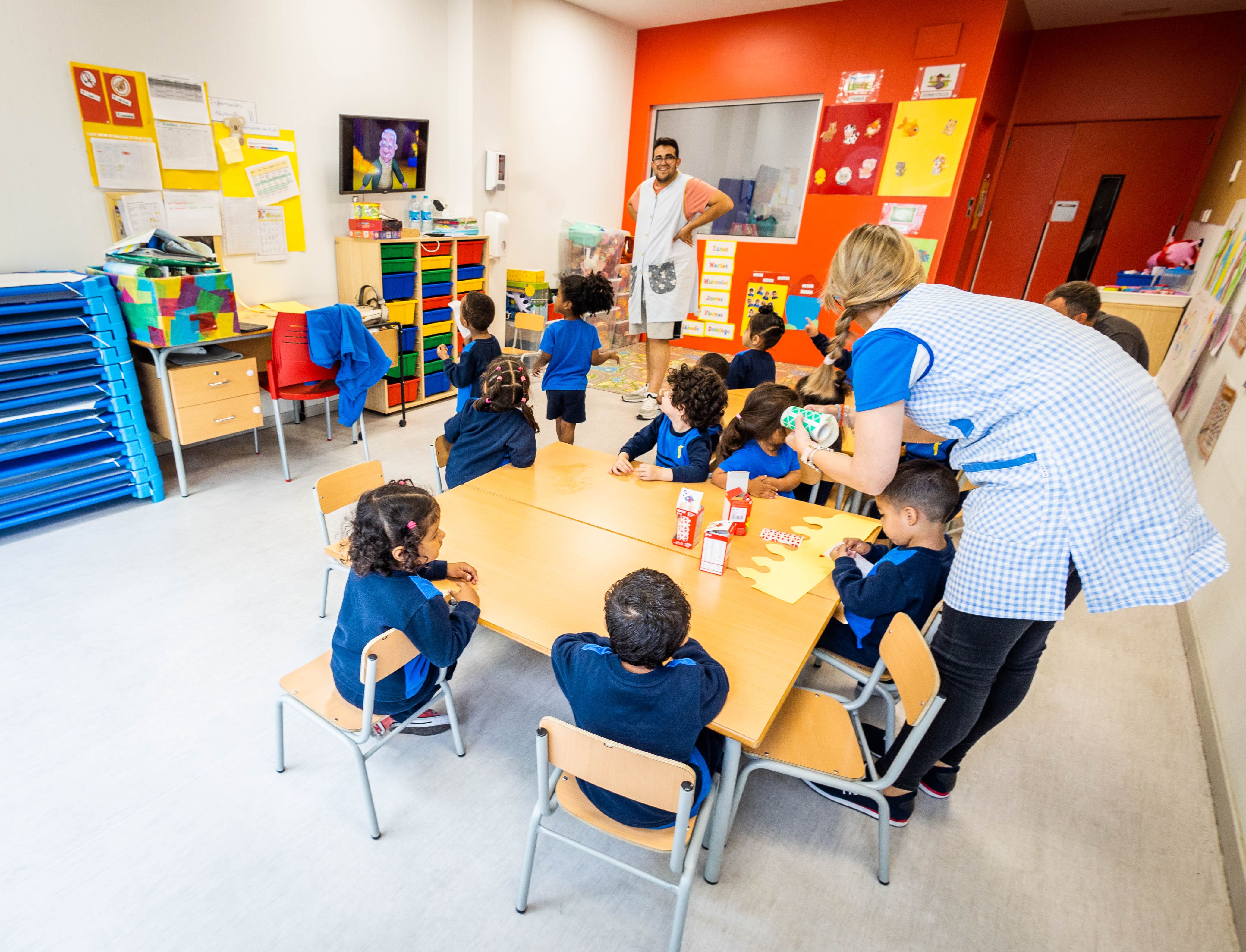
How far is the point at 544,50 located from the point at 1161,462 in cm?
596

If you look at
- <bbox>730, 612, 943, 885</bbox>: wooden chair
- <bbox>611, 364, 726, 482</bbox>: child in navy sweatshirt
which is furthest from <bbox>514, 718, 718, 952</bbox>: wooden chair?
<bbox>611, 364, 726, 482</bbox>: child in navy sweatshirt

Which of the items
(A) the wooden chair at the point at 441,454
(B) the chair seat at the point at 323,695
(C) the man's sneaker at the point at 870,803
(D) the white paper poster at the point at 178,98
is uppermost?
(D) the white paper poster at the point at 178,98

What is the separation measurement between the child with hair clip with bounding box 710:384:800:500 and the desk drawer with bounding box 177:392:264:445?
2577 millimetres

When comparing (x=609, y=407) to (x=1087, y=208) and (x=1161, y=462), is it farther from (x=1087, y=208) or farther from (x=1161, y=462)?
(x=1087, y=208)

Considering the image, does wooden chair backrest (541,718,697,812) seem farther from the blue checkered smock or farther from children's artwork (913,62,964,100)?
children's artwork (913,62,964,100)

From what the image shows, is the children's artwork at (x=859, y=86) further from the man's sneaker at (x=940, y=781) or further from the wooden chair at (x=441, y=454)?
the man's sneaker at (x=940, y=781)

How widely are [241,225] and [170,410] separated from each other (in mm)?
1379

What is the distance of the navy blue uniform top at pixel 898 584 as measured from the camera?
1579 mm

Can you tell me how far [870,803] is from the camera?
177cm

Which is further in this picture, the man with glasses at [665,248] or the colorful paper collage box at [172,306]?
the man with glasses at [665,248]

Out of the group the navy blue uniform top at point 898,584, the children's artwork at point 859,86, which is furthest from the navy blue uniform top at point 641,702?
the children's artwork at point 859,86

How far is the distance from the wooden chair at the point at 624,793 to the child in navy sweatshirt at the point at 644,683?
0.03m

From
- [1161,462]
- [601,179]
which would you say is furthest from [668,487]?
[601,179]

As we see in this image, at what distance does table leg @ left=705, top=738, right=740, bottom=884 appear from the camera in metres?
1.34
